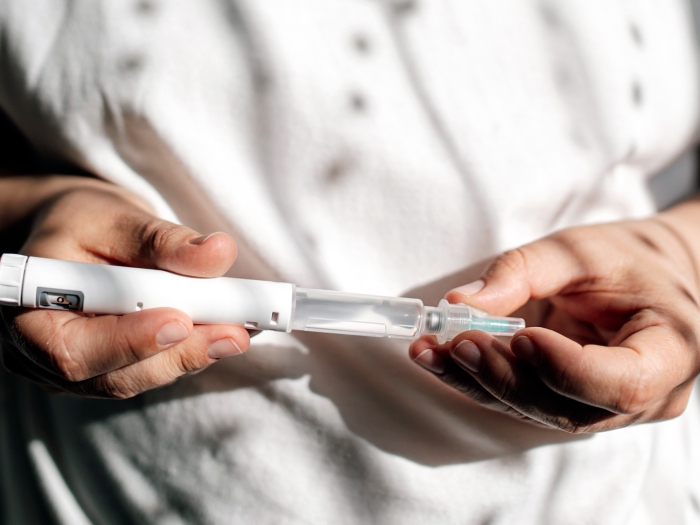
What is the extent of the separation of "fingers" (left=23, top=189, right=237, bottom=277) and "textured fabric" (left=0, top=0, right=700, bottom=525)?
65 mm

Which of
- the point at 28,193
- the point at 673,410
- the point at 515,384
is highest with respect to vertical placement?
the point at 28,193

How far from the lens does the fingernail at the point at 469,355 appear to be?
47cm

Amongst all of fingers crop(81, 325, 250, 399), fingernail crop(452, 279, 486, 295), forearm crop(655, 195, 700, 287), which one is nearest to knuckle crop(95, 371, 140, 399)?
fingers crop(81, 325, 250, 399)

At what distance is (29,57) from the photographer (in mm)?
542

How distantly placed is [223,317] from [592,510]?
493 millimetres

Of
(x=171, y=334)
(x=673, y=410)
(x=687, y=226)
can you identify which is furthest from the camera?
(x=687, y=226)

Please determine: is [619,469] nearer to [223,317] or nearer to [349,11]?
[223,317]

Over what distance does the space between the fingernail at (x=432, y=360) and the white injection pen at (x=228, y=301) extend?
0.07 feet

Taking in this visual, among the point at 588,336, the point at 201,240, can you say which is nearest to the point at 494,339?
the point at 588,336

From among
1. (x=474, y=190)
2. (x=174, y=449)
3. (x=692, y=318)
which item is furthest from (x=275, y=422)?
(x=692, y=318)

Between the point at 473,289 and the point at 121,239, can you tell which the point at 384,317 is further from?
the point at 121,239

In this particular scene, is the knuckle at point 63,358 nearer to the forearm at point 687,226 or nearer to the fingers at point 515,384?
the fingers at point 515,384

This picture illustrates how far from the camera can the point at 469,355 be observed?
475 millimetres

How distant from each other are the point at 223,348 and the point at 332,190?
22 cm
